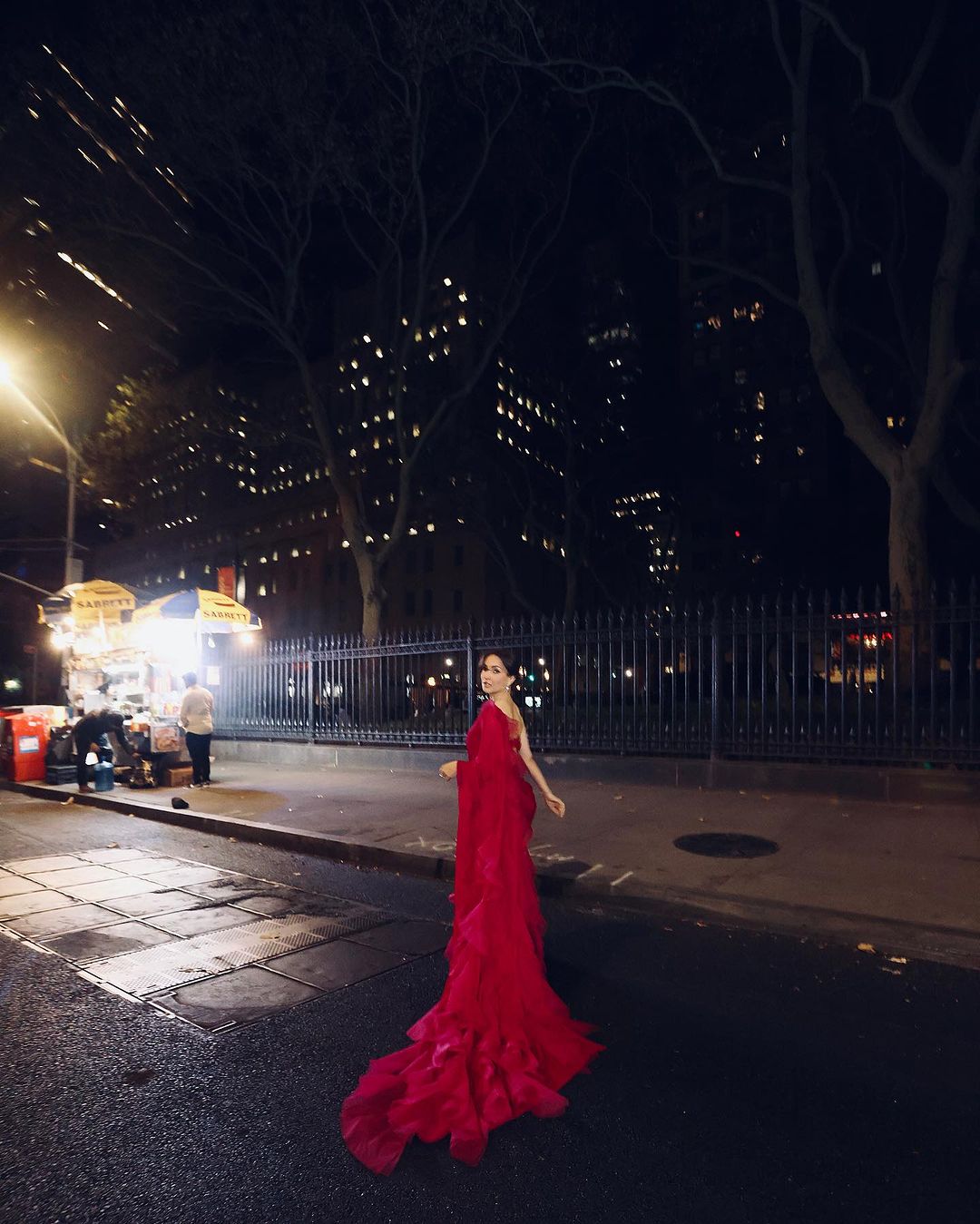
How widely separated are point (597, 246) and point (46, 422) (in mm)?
15387

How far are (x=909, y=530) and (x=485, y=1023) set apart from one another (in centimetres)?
1049

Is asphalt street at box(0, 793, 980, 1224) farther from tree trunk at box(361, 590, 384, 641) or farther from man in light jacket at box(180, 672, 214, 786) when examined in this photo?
tree trunk at box(361, 590, 384, 641)

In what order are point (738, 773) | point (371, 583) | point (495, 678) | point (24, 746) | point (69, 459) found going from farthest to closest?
point (69, 459), point (371, 583), point (24, 746), point (738, 773), point (495, 678)

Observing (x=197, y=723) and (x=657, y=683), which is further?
(x=197, y=723)

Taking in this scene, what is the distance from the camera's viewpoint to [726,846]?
7.62 meters

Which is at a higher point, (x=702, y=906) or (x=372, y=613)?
(x=372, y=613)

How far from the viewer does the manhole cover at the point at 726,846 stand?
731cm

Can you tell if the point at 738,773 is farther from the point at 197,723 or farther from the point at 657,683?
the point at 197,723

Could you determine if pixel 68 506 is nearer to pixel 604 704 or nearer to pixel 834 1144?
pixel 604 704

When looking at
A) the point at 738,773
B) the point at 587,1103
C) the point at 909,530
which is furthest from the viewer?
the point at 909,530

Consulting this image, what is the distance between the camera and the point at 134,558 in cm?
10488

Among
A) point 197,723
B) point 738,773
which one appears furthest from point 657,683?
point 197,723

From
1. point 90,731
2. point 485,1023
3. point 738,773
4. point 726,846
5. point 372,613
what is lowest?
point 726,846

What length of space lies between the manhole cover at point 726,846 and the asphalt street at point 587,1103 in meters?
2.07
